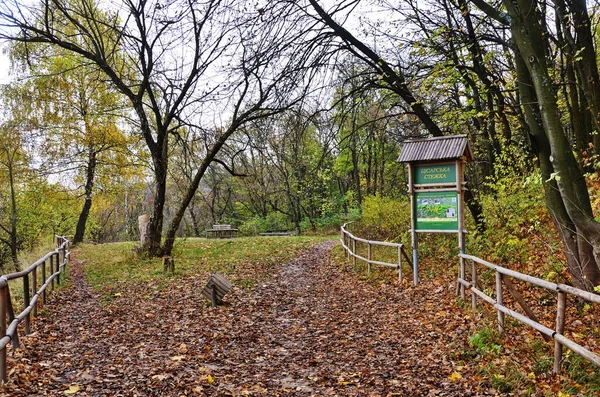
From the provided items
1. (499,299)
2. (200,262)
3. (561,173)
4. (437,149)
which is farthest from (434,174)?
(200,262)

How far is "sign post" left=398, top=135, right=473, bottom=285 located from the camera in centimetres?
916

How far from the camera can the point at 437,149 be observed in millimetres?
9430

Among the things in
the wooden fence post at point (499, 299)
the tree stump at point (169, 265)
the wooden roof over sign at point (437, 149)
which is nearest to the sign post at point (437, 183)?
the wooden roof over sign at point (437, 149)

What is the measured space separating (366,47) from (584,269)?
7288 mm

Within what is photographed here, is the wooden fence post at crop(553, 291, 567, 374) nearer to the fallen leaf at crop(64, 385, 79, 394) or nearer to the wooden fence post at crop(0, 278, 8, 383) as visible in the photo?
the fallen leaf at crop(64, 385, 79, 394)

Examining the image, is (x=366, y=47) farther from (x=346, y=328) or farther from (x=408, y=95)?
(x=346, y=328)

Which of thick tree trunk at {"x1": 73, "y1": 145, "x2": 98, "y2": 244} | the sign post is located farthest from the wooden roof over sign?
thick tree trunk at {"x1": 73, "y1": 145, "x2": 98, "y2": 244}

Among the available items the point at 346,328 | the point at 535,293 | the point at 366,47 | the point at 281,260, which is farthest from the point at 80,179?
the point at 535,293

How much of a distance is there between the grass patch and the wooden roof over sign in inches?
212

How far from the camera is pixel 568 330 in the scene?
5.82m

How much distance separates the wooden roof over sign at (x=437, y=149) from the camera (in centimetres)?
911

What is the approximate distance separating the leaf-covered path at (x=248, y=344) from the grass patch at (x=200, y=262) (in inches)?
71.9

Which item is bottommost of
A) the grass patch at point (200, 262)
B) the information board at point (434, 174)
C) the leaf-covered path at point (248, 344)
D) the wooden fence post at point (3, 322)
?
the leaf-covered path at point (248, 344)

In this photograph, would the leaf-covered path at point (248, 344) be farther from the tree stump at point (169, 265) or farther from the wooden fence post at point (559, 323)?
the tree stump at point (169, 265)
